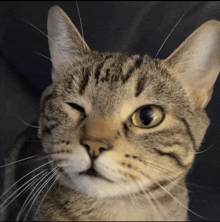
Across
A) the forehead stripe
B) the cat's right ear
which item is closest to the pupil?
the forehead stripe

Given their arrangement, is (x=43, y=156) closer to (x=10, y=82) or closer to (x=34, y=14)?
(x=10, y=82)

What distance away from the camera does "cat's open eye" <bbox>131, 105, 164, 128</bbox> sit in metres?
0.79

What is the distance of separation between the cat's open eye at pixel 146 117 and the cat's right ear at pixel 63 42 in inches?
11.6

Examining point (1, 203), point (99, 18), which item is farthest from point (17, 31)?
point (1, 203)

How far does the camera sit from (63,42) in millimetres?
962

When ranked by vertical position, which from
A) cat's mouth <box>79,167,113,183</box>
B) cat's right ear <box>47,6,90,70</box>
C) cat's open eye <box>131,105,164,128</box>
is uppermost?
cat's right ear <box>47,6,90,70</box>

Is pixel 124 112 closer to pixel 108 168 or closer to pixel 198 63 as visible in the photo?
pixel 108 168

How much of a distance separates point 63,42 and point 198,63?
427 mm

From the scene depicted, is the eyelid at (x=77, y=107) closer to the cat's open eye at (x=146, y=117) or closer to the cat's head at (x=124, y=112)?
the cat's head at (x=124, y=112)

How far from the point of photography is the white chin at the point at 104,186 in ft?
2.42

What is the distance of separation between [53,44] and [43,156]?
0.35 m

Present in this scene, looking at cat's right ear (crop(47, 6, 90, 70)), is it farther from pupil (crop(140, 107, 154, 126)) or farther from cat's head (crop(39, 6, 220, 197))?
pupil (crop(140, 107, 154, 126))

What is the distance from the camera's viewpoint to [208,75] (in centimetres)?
86

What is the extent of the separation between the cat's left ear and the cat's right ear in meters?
0.28
